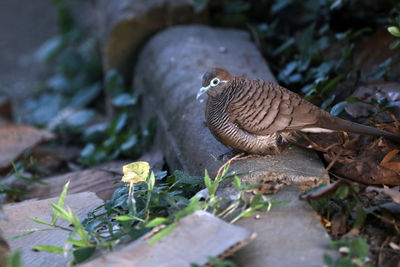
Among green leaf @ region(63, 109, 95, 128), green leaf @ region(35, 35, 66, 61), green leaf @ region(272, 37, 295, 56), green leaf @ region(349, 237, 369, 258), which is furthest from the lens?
green leaf @ region(35, 35, 66, 61)

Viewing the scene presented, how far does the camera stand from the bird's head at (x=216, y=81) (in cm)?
304

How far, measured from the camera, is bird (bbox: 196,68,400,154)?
110 inches

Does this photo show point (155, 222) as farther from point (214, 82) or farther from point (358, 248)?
point (214, 82)

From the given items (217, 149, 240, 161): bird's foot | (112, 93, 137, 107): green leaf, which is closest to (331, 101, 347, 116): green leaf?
(217, 149, 240, 161): bird's foot

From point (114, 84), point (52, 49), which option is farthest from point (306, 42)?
point (52, 49)

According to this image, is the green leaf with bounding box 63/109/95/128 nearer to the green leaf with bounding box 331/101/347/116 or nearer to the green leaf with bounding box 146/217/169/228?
the green leaf with bounding box 331/101/347/116

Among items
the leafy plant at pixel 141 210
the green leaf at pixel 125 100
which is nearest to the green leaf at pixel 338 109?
the leafy plant at pixel 141 210

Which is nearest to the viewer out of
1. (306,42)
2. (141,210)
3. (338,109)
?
(141,210)

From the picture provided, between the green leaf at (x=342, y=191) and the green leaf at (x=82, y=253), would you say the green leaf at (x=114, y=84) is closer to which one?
the green leaf at (x=82, y=253)

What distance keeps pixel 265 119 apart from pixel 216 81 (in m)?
0.41

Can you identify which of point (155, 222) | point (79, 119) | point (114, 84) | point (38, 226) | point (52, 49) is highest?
point (52, 49)

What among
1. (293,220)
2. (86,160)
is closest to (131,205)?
(293,220)

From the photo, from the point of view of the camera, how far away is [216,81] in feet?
9.98

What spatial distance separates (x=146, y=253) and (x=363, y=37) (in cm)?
312
